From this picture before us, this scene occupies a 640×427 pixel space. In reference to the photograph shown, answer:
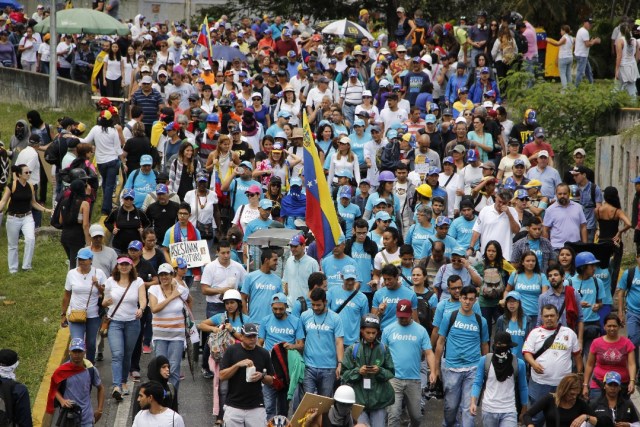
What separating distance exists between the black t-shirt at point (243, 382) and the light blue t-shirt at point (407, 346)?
144 cm

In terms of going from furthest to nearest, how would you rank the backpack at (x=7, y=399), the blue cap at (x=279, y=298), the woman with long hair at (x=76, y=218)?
the woman with long hair at (x=76, y=218), the blue cap at (x=279, y=298), the backpack at (x=7, y=399)

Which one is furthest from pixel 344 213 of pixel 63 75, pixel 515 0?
pixel 63 75

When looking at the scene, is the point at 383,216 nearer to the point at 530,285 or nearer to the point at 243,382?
the point at 530,285

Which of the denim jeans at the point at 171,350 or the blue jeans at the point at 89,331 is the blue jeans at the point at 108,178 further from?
the denim jeans at the point at 171,350

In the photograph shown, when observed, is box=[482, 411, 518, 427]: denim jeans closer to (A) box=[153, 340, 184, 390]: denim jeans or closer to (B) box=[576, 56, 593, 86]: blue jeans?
(A) box=[153, 340, 184, 390]: denim jeans

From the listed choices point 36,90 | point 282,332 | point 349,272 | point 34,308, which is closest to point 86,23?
point 36,90

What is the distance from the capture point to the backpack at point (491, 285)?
15945mm

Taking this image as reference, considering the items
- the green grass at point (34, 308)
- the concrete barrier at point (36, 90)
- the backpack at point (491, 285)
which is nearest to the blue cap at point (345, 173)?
the green grass at point (34, 308)

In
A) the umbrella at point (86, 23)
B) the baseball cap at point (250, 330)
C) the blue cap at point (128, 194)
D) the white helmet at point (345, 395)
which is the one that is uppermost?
the umbrella at point (86, 23)

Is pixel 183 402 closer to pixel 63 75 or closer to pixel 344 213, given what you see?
pixel 344 213

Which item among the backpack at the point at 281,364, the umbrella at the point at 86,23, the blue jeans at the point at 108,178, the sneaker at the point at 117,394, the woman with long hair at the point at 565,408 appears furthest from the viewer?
the umbrella at the point at 86,23

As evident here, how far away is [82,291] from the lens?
1566 cm

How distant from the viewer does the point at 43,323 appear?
18.8 meters

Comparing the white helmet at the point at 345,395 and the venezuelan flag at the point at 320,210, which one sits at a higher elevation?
the venezuelan flag at the point at 320,210
